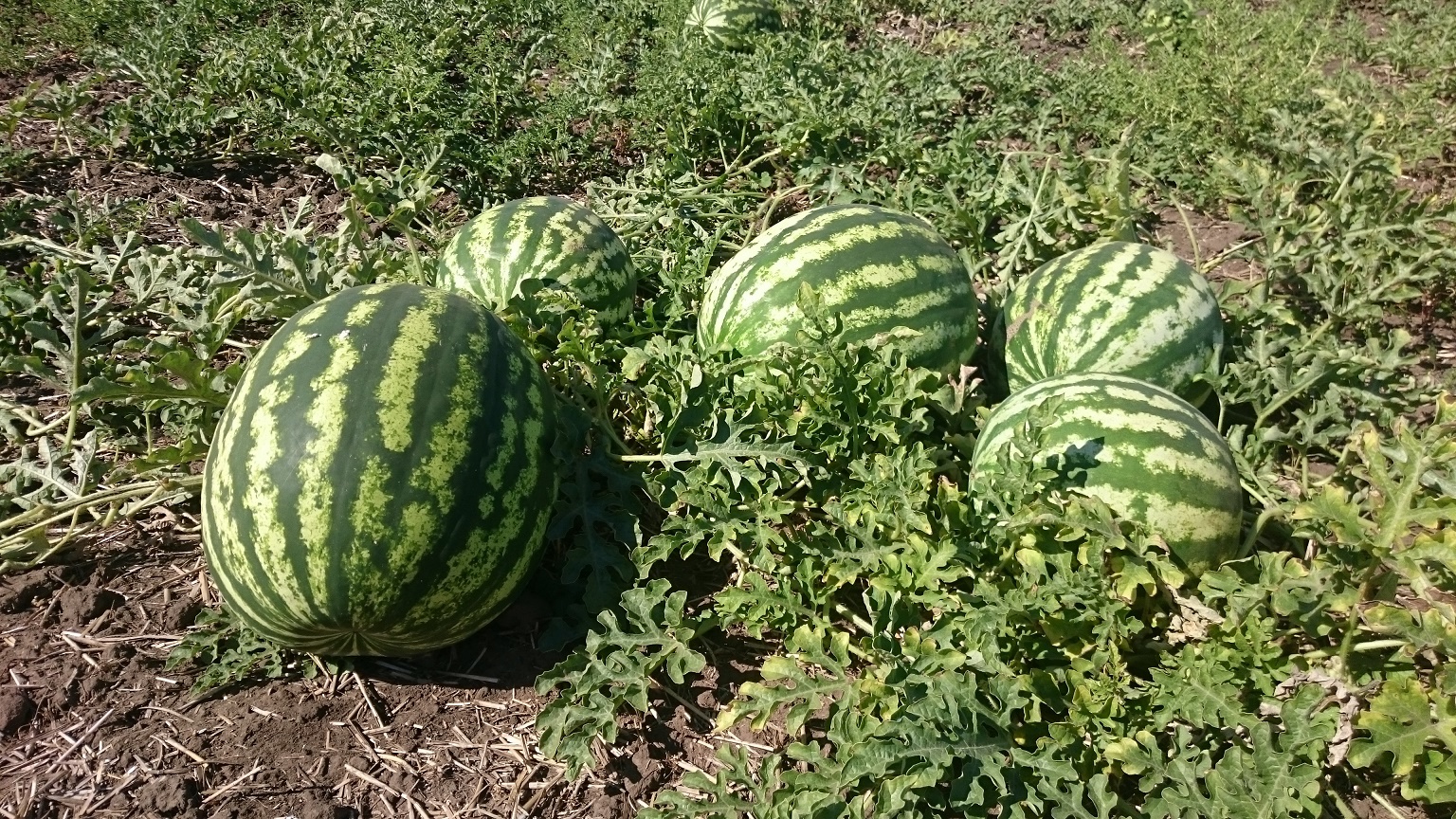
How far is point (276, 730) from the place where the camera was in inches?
98.3

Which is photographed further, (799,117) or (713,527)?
(799,117)

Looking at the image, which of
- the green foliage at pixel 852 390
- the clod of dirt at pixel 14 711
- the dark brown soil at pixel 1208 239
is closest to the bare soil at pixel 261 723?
the clod of dirt at pixel 14 711

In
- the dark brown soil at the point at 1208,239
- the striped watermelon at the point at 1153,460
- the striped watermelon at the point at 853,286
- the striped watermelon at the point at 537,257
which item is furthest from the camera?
the dark brown soil at the point at 1208,239

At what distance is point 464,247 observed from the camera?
3.57 m

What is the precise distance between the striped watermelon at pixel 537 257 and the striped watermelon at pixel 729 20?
3.79m

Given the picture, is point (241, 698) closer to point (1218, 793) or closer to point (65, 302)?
point (65, 302)

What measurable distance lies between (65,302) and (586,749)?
296cm

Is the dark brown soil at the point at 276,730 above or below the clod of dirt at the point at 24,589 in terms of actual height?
below

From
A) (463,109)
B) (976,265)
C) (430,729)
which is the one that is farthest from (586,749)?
(463,109)

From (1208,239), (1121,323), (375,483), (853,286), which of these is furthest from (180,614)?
(1208,239)

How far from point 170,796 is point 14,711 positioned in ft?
1.87

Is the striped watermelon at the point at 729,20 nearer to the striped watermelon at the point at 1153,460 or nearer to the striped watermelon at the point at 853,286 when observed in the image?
the striped watermelon at the point at 853,286

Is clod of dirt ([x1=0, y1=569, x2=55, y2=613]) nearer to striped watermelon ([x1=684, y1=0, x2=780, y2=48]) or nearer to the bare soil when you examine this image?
the bare soil

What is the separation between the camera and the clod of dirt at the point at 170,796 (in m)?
2.29
